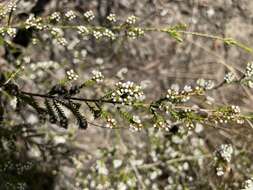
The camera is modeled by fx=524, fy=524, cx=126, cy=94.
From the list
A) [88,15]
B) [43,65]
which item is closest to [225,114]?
[88,15]

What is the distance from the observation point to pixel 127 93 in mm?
2213

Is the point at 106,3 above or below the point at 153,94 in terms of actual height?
above

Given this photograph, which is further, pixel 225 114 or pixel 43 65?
pixel 43 65

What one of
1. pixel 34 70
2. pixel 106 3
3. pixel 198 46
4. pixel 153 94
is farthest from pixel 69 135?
pixel 198 46

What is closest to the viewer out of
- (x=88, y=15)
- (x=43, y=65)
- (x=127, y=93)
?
(x=127, y=93)

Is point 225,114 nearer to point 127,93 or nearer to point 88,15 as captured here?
point 127,93

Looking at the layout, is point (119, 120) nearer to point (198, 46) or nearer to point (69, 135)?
point (69, 135)

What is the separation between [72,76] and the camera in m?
2.28

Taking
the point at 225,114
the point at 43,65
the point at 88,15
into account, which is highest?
the point at 88,15

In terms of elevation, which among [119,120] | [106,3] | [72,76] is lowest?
[119,120]

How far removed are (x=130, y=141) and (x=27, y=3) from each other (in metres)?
1.48

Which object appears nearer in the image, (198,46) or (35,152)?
(35,152)

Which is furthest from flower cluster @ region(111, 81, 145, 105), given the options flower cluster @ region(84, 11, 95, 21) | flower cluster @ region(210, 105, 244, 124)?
flower cluster @ region(84, 11, 95, 21)

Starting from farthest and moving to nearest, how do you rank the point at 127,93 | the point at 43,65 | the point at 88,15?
the point at 43,65 < the point at 88,15 < the point at 127,93
